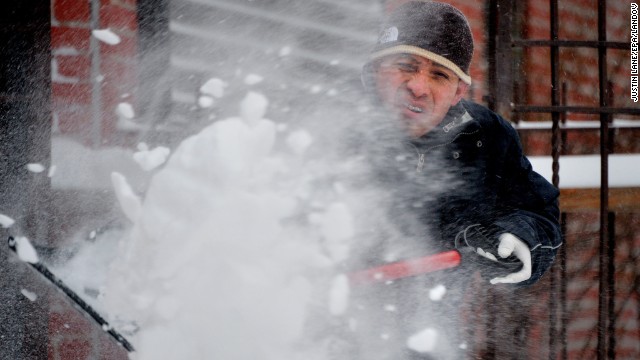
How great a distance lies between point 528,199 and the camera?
180cm

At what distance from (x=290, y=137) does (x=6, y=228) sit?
0.88 meters

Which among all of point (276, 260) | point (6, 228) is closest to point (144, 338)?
point (276, 260)

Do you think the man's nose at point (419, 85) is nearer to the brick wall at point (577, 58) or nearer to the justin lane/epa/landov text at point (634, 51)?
the justin lane/epa/landov text at point (634, 51)

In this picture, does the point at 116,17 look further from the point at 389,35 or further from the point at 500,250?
the point at 500,250

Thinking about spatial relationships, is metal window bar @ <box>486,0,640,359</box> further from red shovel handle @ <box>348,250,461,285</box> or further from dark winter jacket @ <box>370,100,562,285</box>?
red shovel handle @ <box>348,250,461,285</box>

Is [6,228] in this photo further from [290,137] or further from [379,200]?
[379,200]

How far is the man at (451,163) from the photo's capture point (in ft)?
5.44

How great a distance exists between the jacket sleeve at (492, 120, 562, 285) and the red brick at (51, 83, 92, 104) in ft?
4.06

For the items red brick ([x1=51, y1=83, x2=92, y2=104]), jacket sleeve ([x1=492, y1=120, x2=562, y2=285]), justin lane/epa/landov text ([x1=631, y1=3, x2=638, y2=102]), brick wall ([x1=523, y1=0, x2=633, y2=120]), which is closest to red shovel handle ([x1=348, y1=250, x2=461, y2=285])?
jacket sleeve ([x1=492, y1=120, x2=562, y2=285])

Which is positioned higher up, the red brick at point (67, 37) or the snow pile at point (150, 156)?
the red brick at point (67, 37)

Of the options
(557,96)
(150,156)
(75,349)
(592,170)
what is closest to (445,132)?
(557,96)

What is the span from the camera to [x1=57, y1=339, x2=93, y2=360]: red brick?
6.13 feet

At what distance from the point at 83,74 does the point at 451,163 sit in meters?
1.12

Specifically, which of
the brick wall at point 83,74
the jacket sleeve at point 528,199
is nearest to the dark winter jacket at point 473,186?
the jacket sleeve at point 528,199
